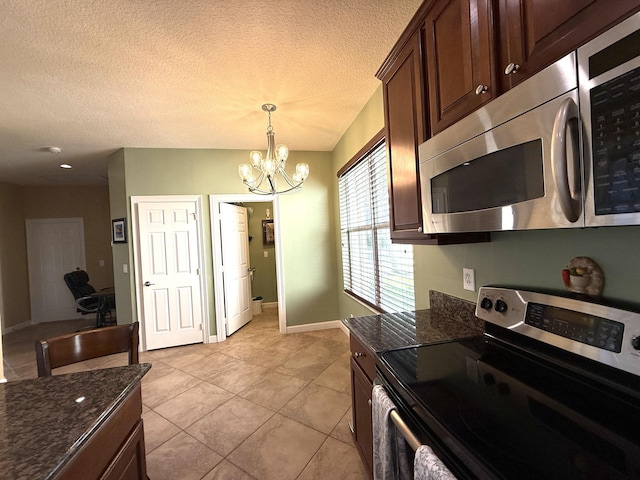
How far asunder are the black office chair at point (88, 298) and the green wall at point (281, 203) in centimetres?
112

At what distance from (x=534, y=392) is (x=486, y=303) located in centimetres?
45

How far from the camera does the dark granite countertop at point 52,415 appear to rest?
654mm

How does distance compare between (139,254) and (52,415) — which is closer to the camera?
(52,415)

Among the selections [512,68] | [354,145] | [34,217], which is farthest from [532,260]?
[34,217]

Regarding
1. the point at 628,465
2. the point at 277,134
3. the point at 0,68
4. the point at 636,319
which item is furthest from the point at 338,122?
the point at 628,465

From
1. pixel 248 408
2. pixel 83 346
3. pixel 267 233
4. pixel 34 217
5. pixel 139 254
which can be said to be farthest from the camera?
pixel 267 233

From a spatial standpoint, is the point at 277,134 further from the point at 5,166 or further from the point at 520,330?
the point at 5,166

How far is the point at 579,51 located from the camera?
632 mm

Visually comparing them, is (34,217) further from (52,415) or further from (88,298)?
(52,415)

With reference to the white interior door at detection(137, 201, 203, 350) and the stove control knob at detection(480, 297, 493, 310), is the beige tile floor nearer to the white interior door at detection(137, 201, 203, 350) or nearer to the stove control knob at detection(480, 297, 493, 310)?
the white interior door at detection(137, 201, 203, 350)

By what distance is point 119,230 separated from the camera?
12.5 feet

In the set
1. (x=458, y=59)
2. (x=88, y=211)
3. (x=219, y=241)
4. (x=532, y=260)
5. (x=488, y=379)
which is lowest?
(x=488, y=379)

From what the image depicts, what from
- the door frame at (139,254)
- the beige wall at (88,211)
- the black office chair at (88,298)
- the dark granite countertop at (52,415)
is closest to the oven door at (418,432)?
the dark granite countertop at (52,415)

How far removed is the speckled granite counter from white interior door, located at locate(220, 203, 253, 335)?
111 inches
